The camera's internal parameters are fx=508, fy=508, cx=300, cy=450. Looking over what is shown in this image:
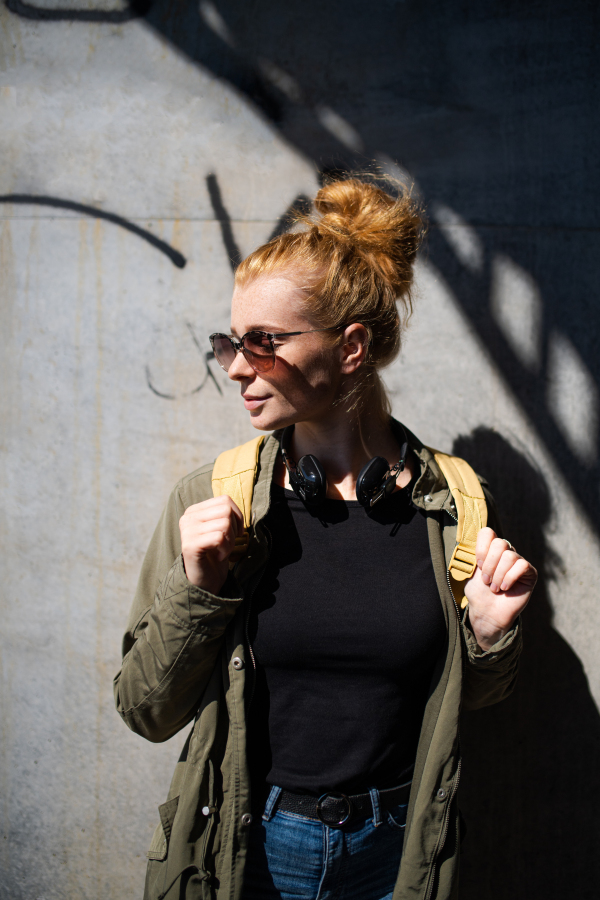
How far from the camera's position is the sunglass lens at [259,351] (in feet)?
4.49

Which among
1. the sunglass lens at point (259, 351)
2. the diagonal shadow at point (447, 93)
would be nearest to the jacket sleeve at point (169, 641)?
the sunglass lens at point (259, 351)

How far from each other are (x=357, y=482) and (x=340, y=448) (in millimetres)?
162

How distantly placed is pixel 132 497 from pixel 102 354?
0.66 meters

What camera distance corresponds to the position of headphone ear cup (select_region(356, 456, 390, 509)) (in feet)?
4.78

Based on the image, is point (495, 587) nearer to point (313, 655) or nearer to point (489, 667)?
point (489, 667)

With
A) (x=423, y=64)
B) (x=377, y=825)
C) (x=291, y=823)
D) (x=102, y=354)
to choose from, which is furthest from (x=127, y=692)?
(x=423, y=64)

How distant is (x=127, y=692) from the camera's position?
1.41m

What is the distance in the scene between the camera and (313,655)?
4.44ft

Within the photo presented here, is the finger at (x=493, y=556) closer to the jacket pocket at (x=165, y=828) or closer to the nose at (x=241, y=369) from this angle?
the nose at (x=241, y=369)

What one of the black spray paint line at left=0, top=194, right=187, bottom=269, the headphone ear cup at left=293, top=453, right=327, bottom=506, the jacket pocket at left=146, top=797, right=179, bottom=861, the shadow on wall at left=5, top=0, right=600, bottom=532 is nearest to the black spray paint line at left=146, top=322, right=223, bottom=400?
the black spray paint line at left=0, top=194, right=187, bottom=269

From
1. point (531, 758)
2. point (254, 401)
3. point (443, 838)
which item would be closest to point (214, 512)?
point (254, 401)

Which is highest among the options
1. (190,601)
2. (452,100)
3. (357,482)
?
(452,100)

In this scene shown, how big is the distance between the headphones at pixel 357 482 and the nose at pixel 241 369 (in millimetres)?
285

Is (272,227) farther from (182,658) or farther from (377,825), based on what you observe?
(377,825)
